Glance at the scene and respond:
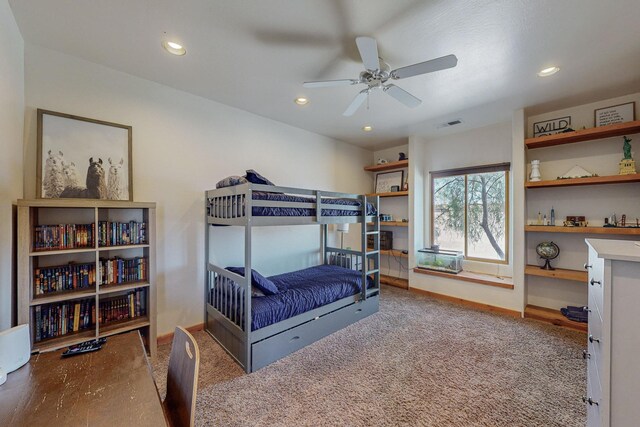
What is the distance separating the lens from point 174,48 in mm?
1988

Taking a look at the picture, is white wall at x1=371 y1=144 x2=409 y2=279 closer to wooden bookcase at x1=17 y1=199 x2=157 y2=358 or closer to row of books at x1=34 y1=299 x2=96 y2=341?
wooden bookcase at x1=17 y1=199 x2=157 y2=358

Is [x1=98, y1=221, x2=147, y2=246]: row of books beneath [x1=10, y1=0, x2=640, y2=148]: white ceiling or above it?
beneath

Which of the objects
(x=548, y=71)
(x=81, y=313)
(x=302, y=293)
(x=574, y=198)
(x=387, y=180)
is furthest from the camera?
(x=387, y=180)

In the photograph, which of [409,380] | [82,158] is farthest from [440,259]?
[82,158]

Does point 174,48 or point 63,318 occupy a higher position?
point 174,48

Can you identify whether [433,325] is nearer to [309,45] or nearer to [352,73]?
[352,73]

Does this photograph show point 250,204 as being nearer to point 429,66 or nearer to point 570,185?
point 429,66

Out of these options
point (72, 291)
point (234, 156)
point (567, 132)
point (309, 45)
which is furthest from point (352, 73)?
point (72, 291)

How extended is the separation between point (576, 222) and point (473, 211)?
3.89ft

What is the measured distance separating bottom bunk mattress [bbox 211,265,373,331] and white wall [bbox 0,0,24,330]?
1.47 meters

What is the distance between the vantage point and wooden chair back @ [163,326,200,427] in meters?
0.90

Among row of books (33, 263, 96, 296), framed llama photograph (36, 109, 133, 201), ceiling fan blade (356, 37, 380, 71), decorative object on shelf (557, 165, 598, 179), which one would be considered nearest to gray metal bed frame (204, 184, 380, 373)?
framed llama photograph (36, 109, 133, 201)

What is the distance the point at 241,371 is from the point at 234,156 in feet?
7.70

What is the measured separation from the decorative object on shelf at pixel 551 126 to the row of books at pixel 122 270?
4.80m
